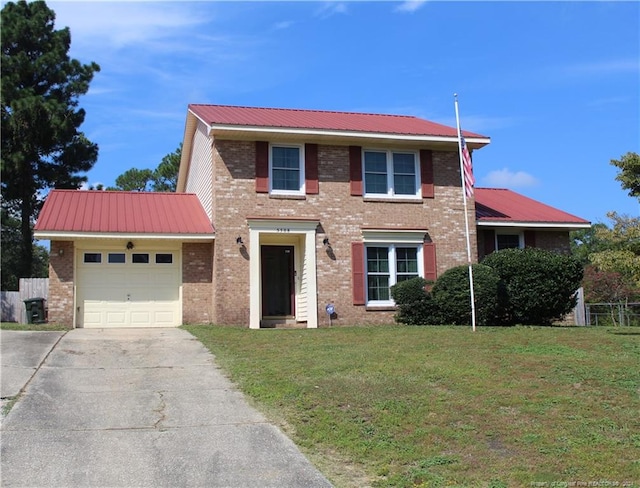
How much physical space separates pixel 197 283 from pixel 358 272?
15.3 feet

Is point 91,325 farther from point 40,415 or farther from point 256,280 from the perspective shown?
point 40,415

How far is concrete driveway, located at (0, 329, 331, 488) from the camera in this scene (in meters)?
5.91

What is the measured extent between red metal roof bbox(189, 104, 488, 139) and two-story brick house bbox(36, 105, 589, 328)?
11cm

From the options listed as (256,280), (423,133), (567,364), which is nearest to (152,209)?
(256,280)

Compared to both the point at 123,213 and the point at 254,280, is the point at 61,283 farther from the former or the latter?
the point at 254,280

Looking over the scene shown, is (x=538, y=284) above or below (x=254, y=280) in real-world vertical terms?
below

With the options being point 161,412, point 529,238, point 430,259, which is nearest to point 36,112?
point 430,259

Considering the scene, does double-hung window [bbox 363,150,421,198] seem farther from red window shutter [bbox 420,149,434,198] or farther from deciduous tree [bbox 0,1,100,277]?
deciduous tree [bbox 0,1,100,277]

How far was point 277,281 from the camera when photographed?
63.1 ft

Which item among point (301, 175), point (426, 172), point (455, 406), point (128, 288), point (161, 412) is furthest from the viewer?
point (426, 172)

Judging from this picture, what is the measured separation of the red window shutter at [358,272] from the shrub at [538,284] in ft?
12.2

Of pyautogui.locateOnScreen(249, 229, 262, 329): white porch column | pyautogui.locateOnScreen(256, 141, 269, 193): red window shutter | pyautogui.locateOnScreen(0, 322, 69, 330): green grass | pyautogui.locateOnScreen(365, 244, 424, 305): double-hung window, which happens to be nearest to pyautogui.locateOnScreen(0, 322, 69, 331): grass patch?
pyautogui.locateOnScreen(0, 322, 69, 330): green grass

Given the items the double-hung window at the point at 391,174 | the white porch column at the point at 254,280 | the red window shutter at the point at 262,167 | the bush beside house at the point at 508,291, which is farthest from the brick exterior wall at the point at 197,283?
the bush beside house at the point at 508,291

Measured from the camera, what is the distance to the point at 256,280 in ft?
58.1
